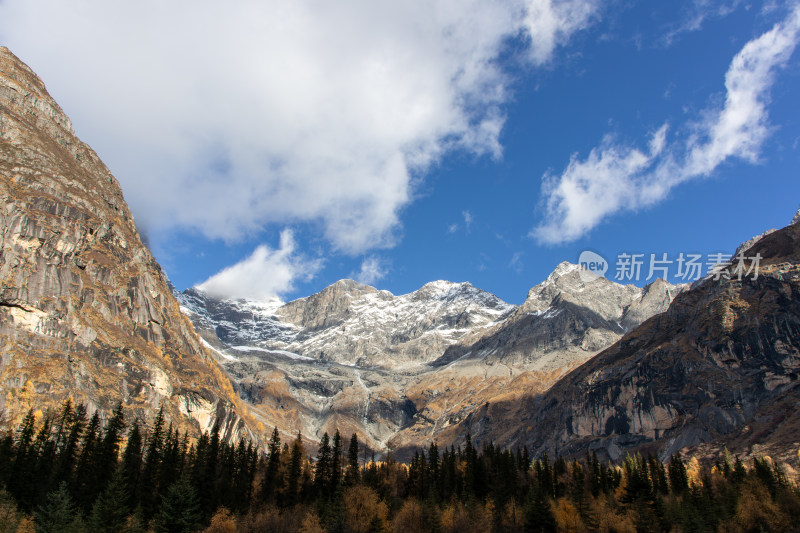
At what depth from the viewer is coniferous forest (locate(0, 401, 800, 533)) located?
269ft

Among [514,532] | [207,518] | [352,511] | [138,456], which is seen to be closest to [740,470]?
[514,532]

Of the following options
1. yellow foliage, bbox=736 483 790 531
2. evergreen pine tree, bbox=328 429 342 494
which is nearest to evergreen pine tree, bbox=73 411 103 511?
evergreen pine tree, bbox=328 429 342 494

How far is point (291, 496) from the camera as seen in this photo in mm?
106500

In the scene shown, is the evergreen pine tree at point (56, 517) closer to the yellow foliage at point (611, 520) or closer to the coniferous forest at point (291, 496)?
the coniferous forest at point (291, 496)

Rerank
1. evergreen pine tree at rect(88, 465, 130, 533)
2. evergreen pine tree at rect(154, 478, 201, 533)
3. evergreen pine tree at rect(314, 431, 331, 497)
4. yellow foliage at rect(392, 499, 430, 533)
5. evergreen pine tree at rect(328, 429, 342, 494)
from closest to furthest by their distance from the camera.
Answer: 1. evergreen pine tree at rect(88, 465, 130, 533)
2. evergreen pine tree at rect(154, 478, 201, 533)
3. yellow foliage at rect(392, 499, 430, 533)
4. evergreen pine tree at rect(314, 431, 331, 497)
5. evergreen pine tree at rect(328, 429, 342, 494)

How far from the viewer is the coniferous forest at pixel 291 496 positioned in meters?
81.9

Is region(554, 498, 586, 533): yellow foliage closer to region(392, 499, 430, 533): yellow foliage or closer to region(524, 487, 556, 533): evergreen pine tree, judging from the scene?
region(524, 487, 556, 533): evergreen pine tree

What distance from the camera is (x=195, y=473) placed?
321 ft

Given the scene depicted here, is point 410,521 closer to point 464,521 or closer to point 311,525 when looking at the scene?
point 464,521

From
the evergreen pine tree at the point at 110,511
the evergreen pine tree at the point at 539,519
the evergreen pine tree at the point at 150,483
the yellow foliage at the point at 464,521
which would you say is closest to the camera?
the evergreen pine tree at the point at 110,511

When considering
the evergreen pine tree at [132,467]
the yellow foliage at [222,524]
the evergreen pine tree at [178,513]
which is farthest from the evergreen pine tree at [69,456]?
the yellow foliage at [222,524]

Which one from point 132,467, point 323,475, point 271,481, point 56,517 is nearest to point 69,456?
point 132,467

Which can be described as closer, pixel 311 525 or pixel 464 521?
pixel 311 525

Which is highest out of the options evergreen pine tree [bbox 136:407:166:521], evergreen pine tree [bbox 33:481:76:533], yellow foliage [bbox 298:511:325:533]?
evergreen pine tree [bbox 136:407:166:521]
